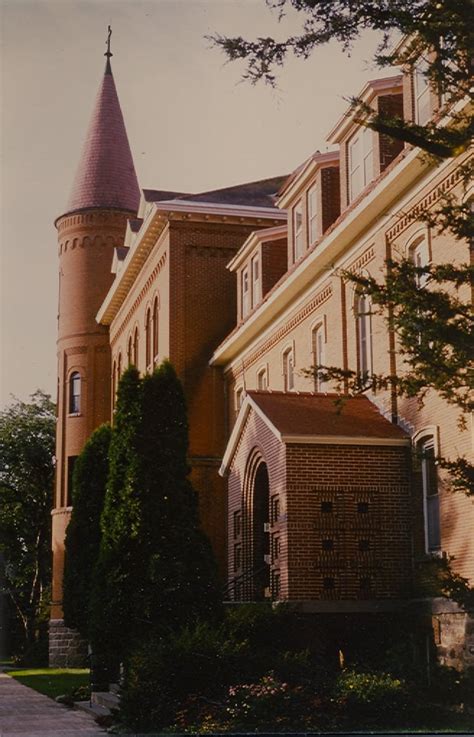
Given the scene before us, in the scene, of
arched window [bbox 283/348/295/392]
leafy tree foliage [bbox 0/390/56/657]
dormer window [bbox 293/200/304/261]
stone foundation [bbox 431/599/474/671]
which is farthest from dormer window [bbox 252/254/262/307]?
leafy tree foliage [bbox 0/390/56/657]

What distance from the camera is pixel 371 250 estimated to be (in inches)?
Result: 920

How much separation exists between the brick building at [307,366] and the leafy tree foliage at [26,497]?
14916 mm

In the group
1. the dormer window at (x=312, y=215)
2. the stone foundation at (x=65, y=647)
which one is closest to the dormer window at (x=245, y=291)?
the dormer window at (x=312, y=215)

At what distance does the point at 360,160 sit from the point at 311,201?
3.47 m

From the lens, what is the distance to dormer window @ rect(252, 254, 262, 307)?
102 ft

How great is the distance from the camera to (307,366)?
2762cm

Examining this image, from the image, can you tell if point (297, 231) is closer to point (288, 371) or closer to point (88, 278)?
point (288, 371)

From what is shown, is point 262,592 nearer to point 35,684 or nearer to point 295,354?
point 295,354

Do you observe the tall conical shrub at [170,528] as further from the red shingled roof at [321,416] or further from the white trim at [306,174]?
the white trim at [306,174]

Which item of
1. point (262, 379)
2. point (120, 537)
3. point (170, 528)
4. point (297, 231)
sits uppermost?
point (297, 231)

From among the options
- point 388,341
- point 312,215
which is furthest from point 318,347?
point 388,341

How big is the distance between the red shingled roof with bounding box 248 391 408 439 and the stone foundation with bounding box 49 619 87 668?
19.5 meters

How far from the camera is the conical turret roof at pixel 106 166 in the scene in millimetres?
41938

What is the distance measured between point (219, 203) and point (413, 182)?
13.7 meters
